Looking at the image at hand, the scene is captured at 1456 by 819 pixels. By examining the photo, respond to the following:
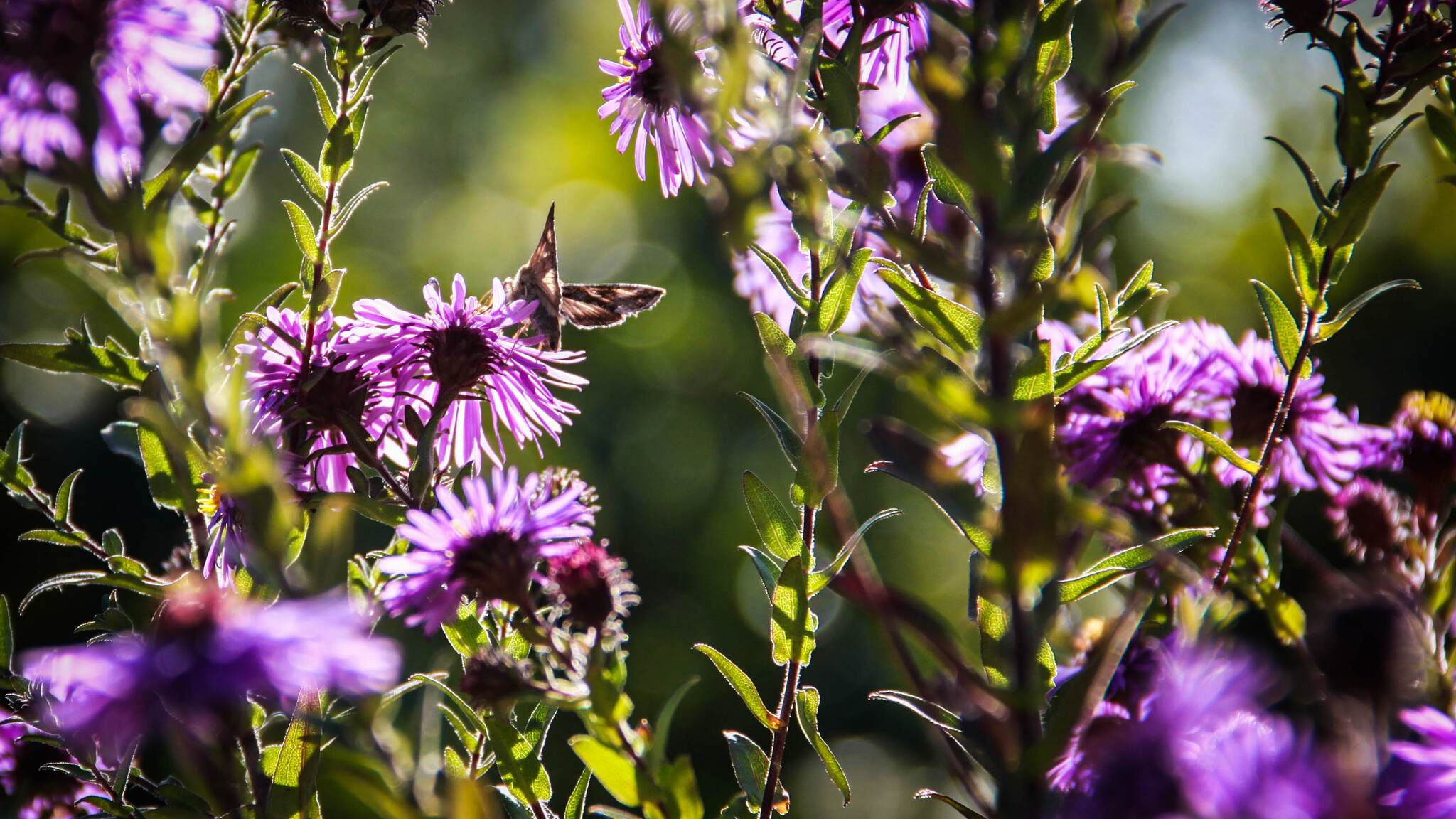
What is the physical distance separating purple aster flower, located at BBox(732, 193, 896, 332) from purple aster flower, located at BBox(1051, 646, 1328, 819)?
0.23 meters

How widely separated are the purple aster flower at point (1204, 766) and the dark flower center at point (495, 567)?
229 mm

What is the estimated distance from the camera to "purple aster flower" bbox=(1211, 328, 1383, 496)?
0.64m

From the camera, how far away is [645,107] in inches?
27.4

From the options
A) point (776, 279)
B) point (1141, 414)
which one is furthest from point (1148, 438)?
point (776, 279)

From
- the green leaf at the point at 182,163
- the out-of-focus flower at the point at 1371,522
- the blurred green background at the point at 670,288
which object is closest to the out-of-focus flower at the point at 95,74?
the green leaf at the point at 182,163

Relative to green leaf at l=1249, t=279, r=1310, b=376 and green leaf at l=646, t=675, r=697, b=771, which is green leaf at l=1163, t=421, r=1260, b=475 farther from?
green leaf at l=646, t=675, r=697, b=771

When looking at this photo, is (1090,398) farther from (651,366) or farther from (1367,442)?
(651,366)

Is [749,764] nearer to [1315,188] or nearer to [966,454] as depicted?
[966,454]

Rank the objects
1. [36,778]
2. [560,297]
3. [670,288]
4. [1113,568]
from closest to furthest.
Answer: [1113,568] < [36,778] < [560,297] < [670,288]

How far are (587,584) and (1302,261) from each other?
389 millimetres

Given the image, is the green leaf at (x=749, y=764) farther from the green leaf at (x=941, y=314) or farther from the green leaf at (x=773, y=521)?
the green leaf at (x=941, y=314)

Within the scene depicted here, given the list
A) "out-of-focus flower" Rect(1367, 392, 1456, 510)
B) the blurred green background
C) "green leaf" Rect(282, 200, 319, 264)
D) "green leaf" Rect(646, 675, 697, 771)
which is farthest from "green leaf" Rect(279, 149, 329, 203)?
the blurred green background

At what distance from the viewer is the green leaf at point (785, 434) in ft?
1.51

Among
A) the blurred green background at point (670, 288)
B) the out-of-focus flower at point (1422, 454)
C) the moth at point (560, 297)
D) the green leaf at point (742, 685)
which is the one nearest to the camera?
the green leaf at point (742, 685)
